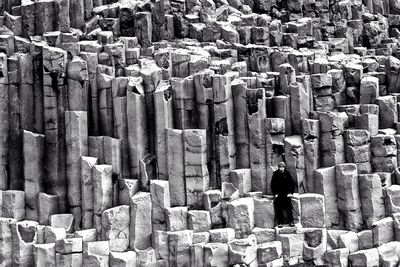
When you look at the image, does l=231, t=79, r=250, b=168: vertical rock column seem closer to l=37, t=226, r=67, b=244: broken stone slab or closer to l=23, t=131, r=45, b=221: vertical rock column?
l=37, t=226, r=67, b=244: broken stone slab

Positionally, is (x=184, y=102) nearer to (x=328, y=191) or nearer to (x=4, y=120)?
(x=328, y=191)

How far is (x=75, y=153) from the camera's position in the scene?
16922 millimetres

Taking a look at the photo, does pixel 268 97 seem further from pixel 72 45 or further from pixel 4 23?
pixel 4 23

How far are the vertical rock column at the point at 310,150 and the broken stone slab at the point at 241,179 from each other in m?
1.20

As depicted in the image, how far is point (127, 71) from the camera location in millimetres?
17891

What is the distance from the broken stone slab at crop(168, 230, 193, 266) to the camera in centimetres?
1580

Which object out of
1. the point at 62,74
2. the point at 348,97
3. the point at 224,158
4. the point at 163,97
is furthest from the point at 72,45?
the point at 348,97

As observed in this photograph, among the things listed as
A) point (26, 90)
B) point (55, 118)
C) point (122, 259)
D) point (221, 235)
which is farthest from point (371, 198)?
point (26, 90)

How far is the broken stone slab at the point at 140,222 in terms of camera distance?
1612cm

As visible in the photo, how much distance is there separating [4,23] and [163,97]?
511cm

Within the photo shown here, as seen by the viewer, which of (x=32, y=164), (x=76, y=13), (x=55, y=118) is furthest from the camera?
(x=76, y=13)

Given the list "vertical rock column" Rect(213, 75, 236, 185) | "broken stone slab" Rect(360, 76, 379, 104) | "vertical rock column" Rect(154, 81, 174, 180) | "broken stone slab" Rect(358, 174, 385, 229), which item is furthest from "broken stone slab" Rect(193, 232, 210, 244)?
"broken stone slab" Rect(360, 76, 379, 104)

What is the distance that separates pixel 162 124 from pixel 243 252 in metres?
3.15

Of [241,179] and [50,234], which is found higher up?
[241,179]
